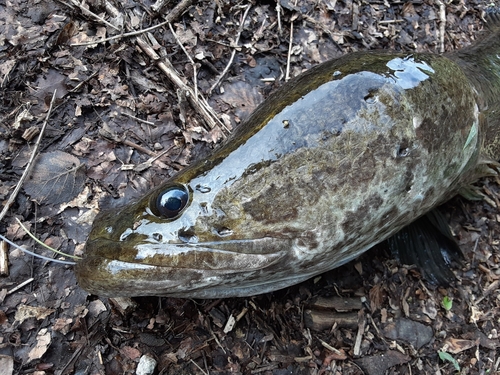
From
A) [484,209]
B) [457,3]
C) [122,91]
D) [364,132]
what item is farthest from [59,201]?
[457,3]

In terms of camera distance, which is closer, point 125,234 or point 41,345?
point 125,234

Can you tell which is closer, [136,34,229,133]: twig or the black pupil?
the black pupil

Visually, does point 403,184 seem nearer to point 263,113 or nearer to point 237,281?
point 263,113

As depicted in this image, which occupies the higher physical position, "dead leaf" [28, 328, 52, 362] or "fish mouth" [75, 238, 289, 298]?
"fish mouth" [75, 238, 289, 298]

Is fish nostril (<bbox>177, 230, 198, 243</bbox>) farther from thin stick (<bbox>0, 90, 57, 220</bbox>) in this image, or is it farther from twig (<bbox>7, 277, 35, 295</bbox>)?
thin stick (<bbox>0, 90, 57, 220</bbox>)

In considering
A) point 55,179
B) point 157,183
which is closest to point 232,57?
point 157,183

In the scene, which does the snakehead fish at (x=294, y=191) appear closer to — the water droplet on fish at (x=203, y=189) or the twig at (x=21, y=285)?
the water droplet on fish at (x=203, y=189)

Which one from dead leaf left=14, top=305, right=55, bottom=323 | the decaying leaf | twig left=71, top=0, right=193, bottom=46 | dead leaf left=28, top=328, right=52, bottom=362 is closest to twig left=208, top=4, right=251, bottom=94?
twig left=71, top=0, right=193, bottom=46

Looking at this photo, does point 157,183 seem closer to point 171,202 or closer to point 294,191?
point 171,202
